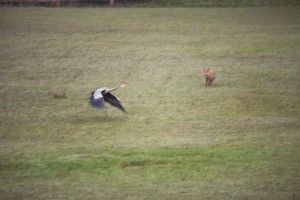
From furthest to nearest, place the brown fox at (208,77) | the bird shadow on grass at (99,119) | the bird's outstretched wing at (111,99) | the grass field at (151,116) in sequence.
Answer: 1. the brown fox at (208,77)
2. the bird shadow on grass at (99,119)
3. the bird's outstretched wing at (111,99)
4. the grass field at (151,116)

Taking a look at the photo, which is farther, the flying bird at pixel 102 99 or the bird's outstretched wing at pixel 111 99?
the bird's outstretched wing at pixel 111 99

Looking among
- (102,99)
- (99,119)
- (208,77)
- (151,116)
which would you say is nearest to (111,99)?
(102,99)

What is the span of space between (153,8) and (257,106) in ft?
31.4

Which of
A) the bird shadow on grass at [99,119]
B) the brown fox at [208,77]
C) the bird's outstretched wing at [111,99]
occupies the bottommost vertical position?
the bird shadow on grass at [99,119]

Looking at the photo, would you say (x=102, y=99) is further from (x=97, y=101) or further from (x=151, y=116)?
(x=151, y=116)

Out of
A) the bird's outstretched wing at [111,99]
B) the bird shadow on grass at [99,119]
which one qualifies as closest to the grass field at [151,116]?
the bird shadow on grass at [99,119]

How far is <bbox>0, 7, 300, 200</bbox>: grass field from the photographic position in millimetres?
4180

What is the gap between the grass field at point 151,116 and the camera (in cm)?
418

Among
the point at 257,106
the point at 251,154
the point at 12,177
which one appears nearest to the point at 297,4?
the point at 257,106

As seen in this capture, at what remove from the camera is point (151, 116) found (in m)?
5.89

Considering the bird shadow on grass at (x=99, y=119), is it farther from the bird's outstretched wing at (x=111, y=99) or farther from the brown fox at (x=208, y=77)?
the brown fox at (x=208, y=77)

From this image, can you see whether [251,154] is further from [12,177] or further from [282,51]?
[282,51]

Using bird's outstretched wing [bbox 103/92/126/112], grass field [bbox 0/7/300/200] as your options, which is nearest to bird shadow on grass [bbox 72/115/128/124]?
grass field [bbox 0/7/300/200]

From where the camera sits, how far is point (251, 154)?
15.6 feet
